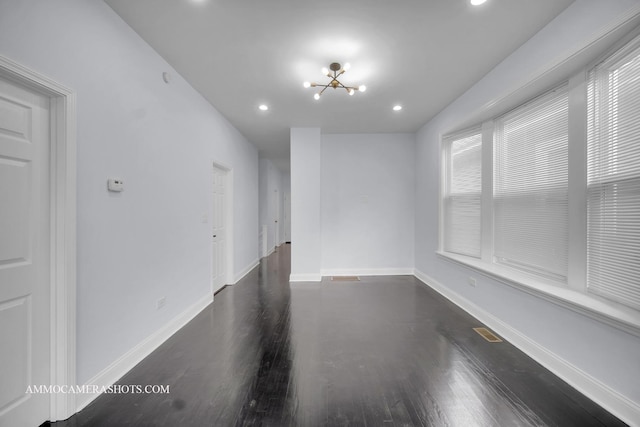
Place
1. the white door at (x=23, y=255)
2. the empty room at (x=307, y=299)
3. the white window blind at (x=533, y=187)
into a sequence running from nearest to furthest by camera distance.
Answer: the white door at (x=23, y=255) < the empty room at (x=307, y=299) < the white window blind at (x=533, y=187)

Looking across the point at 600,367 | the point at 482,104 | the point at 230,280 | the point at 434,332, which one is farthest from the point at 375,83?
the point at 230,280

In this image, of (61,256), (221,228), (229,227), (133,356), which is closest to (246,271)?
(229,227)

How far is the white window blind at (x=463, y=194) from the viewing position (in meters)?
3.45

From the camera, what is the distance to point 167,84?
8.76 ft

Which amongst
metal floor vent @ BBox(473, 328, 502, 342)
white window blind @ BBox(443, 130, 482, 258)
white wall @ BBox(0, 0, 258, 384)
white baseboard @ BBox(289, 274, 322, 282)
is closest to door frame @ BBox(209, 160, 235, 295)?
white baseboard @ BBox(289, 274, 322, 282)

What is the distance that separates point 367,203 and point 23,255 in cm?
461

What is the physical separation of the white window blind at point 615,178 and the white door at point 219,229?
4.29m

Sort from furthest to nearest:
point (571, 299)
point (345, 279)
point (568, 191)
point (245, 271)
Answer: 1. point (245, 271)
2. point (345, 279)
3. point (568, 191)
4. point (571, 299)

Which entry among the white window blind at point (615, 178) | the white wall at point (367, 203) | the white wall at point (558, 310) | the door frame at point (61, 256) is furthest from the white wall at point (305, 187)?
Answer: the white window blind at point (615, 178)

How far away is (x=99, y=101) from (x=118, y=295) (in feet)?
4.75

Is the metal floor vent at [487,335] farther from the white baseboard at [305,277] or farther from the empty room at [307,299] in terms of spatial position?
the white baseboard at [305,277]

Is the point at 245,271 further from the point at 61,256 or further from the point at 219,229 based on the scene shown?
the point at 61,256

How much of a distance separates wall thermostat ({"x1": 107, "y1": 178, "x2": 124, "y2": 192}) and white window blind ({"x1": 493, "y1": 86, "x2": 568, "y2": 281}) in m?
3.69

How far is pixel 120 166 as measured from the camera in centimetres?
207
